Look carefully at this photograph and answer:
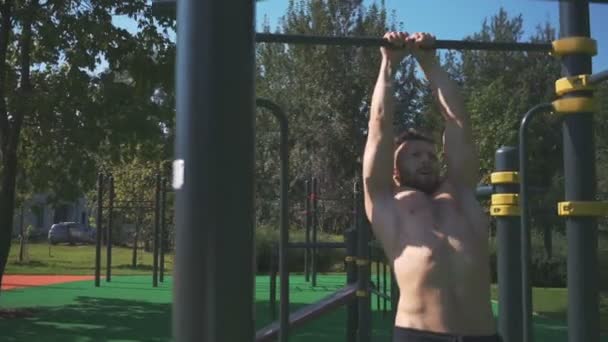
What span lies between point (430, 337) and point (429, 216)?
359mm

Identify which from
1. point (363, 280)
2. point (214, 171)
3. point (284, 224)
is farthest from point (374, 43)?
point (363, 280)

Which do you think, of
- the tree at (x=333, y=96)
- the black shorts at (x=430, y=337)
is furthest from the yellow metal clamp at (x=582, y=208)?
the tree at (x=333, y=96)

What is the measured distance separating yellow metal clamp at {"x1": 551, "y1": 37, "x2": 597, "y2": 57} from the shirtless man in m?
0.53

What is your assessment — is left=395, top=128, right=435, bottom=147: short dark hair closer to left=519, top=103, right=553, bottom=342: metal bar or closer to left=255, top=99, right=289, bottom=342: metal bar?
left=255, top=99, right=289, bottom=342: metal bar

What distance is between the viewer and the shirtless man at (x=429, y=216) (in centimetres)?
203

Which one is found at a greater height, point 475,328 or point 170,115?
point 170,115

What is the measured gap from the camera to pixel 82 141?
337 inches

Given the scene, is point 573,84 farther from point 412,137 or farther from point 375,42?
point 375,42

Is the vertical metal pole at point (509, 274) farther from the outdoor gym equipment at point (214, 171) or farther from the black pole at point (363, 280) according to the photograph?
the outdoor gym equipment at point (214, 171)

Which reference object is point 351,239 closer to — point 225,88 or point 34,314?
point 225,88

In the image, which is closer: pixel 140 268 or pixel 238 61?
pixel 238 61

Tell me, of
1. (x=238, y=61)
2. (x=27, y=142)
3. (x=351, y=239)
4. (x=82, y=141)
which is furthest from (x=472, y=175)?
(x=27, y=142)

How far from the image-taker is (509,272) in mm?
3475

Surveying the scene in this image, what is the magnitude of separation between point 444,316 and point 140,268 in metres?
16.5
